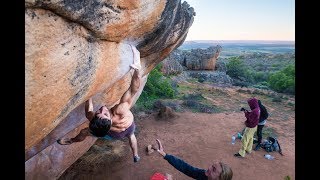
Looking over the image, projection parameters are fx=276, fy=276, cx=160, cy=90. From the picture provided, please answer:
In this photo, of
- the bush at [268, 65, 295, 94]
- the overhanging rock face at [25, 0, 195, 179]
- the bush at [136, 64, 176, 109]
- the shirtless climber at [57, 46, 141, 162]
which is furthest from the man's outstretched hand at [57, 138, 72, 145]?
the bush at [268, 65, 295, 94]

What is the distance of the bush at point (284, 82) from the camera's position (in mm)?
19664

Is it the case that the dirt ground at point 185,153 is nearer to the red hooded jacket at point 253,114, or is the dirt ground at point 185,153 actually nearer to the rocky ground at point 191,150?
the rocky ground at point 191,150

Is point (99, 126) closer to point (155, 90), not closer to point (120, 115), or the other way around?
point (120, 115)

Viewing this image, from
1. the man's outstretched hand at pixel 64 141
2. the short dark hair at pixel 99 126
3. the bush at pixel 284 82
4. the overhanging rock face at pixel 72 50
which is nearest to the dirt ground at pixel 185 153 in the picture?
the man's outstretched hand at pixel 64 141

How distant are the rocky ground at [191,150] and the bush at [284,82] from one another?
703 cm

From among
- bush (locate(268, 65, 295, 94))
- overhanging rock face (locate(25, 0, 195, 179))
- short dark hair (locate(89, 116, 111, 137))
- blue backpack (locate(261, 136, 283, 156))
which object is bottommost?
Answer: blue backpack (locate(261, 136, 283, 156))

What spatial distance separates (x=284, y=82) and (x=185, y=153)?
15007 millimetres

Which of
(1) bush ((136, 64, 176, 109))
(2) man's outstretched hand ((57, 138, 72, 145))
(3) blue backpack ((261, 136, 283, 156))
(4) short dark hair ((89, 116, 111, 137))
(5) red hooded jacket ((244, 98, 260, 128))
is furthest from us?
(1) bush ((136, 64, 176, 109))

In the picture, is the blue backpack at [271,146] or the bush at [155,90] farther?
the bush at [155,90]

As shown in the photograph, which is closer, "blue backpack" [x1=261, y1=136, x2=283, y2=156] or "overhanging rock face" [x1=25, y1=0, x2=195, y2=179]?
"overhanging rock face" [x1=25, y1=0, x2=195, y2=179]

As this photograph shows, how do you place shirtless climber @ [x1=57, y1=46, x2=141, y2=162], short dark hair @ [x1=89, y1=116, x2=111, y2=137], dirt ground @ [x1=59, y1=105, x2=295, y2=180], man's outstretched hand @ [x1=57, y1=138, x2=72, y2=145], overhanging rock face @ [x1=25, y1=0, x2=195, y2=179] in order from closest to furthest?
overhanging rock face @ [x1=25, y1=0, x2=195, y2=179] < short dark hair @ [x1=89, y1=116, x2=111, y2=137] < shirtless climber @ [x1=57, y1=46, x2=141, y2=162] < man's outstretched hand @ [x1=57, y1=138, x2=72, y2=145] < dirt ground @ [x1=59, y1=105, x2=295, y2=180]

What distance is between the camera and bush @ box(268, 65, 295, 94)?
1966cm

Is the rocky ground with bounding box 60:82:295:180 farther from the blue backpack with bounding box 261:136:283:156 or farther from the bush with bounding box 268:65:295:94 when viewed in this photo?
the bush with bounding box 268:65:295:94

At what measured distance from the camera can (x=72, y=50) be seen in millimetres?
3432
